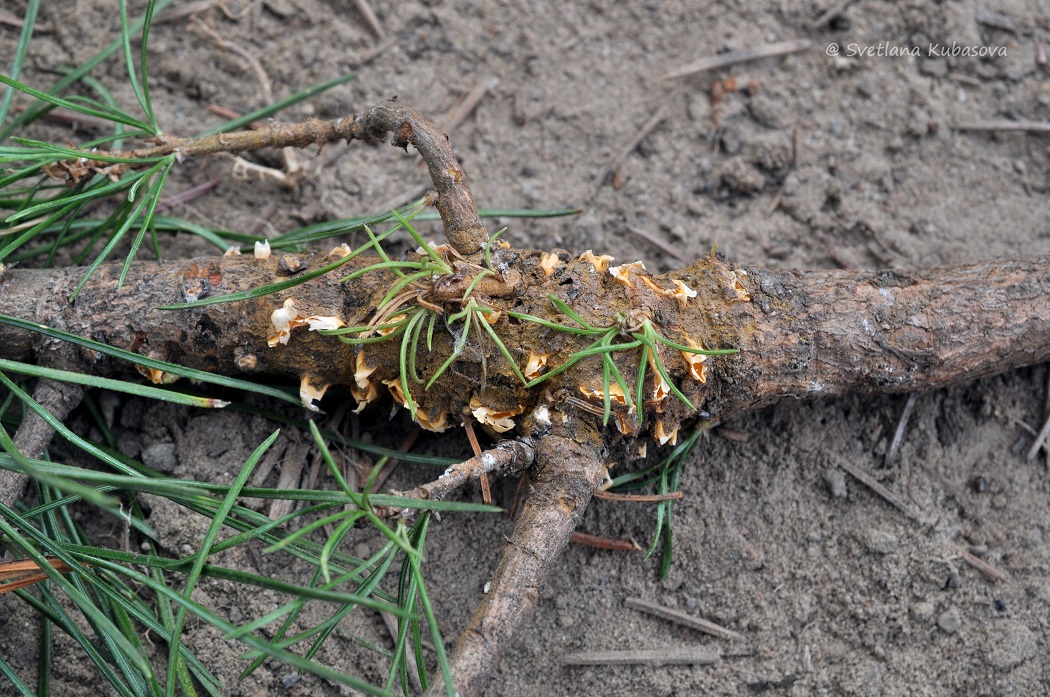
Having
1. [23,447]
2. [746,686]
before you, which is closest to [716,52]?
[746,686]

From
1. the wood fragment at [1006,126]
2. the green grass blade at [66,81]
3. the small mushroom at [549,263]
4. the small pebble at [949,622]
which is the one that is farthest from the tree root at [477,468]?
the wood fragment at [1006,126]

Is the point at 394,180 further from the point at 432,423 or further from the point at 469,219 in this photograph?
the point at 432,423

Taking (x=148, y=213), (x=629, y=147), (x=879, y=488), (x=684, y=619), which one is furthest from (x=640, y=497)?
(x=148, y=213)

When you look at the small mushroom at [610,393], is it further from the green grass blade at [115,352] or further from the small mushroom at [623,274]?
the green grass blade at [115,352]

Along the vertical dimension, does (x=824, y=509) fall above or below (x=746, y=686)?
above

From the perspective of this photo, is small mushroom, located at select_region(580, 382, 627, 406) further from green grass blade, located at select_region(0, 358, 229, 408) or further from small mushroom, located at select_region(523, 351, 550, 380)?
green grass blade, located at select_region(0, 358, 229, 408)

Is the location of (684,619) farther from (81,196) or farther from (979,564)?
Result: (81,196)
